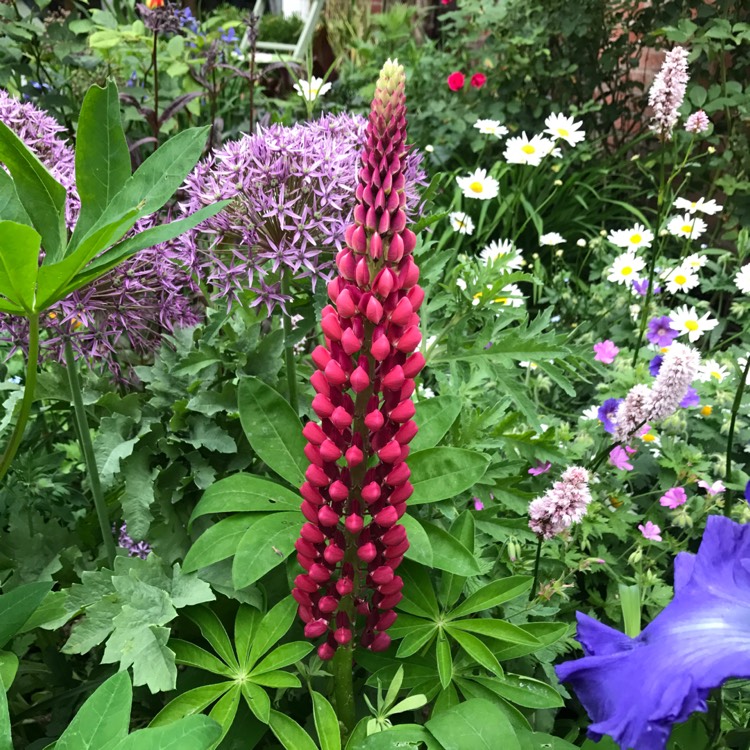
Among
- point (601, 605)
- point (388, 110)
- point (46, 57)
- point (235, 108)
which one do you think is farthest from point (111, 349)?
point (235, 108)

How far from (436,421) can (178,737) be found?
0.49m

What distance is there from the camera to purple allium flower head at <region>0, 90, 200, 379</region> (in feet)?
3.40

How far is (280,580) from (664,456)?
3.31 ft

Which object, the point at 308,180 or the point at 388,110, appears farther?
the point at 308,180

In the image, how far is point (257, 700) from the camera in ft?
2.69

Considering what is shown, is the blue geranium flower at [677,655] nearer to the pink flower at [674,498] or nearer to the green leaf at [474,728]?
the green leaf at [474,728]

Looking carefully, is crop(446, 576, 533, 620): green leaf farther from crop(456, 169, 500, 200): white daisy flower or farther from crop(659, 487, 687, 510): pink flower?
crop(456, 169, 500, 200): white daisy flower

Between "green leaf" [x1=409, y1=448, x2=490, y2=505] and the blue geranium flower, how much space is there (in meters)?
0.21

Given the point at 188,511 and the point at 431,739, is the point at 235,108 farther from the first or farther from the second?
the point at 431,739

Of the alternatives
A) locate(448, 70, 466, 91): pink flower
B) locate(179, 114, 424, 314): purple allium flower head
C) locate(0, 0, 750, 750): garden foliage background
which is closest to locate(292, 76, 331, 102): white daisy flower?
locate(0, 0, 750, 750): garden foliage background

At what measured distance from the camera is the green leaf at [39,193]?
771mm

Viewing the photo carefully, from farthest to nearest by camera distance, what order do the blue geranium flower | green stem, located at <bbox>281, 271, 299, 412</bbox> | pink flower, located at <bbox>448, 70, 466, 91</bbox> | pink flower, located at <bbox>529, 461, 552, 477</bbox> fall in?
1. pink flower, located at <bbox>448, 70, 466, 91</bbox>
2. pink flower, located at <bbox>529, 461, 552, 477</bbox>
3. green stem, located at <bbox>281, 271, 299, 412</bbox>
4. the blue geranium flower

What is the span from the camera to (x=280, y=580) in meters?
1.02

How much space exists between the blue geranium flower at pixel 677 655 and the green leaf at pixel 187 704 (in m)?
0.40
